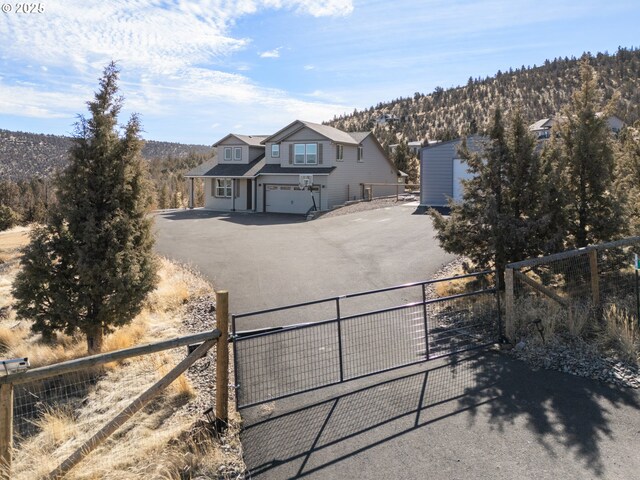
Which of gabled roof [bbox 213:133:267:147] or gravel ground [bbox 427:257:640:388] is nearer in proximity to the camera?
gravel ground [bbox 427:257:640:388]

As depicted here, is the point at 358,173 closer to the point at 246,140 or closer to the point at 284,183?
the point at 284,183

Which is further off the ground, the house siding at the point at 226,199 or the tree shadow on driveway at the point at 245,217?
the house siding at the point at 226,199

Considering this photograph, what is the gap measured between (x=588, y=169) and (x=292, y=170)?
85.1 ft

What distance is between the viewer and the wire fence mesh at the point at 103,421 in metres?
5.10

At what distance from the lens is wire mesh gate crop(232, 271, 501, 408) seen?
6.98m

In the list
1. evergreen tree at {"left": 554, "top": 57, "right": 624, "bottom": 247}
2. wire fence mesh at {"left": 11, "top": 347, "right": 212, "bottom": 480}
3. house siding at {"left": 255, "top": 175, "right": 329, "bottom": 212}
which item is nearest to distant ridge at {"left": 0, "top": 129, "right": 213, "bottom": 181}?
house siding at {"left": 255, "top": 175, "right": 329, "bottom": 212}

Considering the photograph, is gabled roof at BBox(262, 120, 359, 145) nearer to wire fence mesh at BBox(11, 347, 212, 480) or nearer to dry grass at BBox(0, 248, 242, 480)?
dry grass at BBox(0, 248, 242, 480)

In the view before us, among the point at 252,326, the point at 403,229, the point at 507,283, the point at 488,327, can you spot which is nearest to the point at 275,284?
the point at 252,326

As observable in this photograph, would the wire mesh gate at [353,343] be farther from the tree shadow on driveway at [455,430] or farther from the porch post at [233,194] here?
the porch post at [233,194]

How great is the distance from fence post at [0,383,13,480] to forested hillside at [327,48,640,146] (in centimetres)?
6525

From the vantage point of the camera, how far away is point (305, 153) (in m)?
36.0

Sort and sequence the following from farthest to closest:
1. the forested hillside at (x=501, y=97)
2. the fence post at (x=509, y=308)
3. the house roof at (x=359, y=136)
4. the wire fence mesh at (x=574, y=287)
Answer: the forested hillside at (x=501, y=97) → the house roof at (x=359, y=136) → the wire fence mesh at (x=574, y=287) → the fence post at (x=509, y=308)

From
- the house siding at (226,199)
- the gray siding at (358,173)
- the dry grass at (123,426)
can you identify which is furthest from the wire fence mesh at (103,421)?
the house siding at (226,199)

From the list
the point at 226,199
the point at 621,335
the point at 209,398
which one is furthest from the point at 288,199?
the point at 209,398
